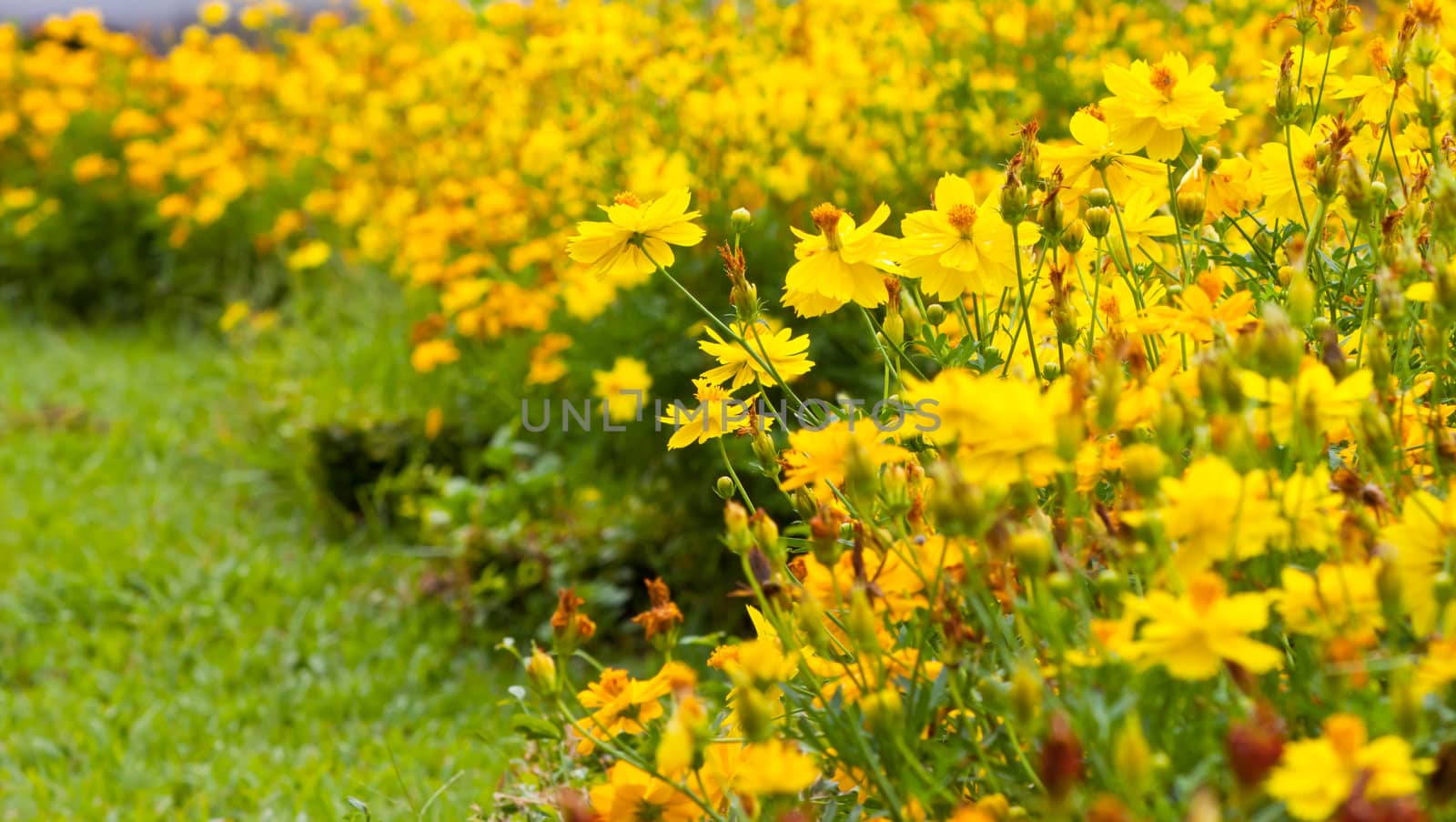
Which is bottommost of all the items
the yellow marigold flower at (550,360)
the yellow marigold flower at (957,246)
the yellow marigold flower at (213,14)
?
the yellow marigold flower at (550,360)

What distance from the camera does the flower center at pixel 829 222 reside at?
1211mm

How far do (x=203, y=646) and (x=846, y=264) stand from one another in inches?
87.8

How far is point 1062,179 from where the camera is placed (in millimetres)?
1295

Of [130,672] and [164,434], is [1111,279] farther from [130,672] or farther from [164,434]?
[164,434]

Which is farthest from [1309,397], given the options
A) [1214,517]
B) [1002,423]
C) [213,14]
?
[213,14]

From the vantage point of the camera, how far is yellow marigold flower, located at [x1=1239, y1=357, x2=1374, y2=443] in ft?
2.93

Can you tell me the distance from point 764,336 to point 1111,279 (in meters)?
0.43

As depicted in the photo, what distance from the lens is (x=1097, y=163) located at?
1334mm

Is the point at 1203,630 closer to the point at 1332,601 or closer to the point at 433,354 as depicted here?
the point at 1332,601

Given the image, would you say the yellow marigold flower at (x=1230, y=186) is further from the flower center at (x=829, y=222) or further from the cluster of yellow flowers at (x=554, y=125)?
the cluster of yellow flowers at (x=554, y=125)

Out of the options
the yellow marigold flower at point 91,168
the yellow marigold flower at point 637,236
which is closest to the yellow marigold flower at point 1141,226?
the yellow marigold flower at point 637,236

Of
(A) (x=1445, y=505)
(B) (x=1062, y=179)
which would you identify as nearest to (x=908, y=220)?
(B) (x=1062, y=179)

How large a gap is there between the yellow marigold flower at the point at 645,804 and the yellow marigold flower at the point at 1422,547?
22.2 inches

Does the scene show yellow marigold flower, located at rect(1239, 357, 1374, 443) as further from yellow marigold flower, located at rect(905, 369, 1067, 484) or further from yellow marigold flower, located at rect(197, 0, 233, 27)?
yellow marigold flower, located at rect(197, 0, 233, 27)
